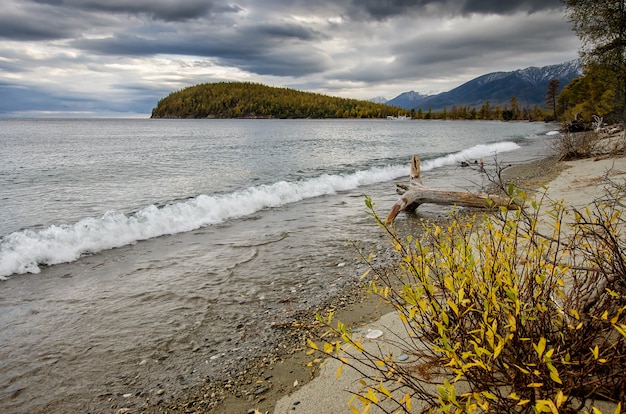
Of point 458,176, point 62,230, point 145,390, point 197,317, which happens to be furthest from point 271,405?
point 458,176

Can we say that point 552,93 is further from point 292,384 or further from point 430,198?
point 292,384

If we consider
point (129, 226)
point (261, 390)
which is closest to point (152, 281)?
point (129, 226)

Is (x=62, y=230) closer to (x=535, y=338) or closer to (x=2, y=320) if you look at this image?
(x=2, y=320)

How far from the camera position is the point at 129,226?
1102cm

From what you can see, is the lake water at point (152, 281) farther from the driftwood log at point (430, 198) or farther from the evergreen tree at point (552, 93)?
the evergreen tree at point (552, 93)

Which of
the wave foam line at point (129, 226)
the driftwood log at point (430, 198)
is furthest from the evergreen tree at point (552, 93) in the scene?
the driftwood log at point (430, 198)

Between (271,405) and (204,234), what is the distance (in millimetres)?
7925

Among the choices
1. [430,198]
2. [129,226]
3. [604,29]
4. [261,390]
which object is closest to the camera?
[261,390]

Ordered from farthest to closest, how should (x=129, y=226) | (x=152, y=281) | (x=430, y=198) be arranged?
(x=430, y=198) → (x=129, y=226) → (x=152, y=281)

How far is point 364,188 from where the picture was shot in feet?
63.2

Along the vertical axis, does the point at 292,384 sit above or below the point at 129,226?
below

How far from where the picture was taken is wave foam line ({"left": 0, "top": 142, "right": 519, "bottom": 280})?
884 centimetres

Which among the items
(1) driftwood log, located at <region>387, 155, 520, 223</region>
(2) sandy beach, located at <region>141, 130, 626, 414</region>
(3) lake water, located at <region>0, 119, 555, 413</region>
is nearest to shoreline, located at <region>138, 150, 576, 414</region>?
(2) sandy beach, located at <region>141, 130, 626, 414</region>

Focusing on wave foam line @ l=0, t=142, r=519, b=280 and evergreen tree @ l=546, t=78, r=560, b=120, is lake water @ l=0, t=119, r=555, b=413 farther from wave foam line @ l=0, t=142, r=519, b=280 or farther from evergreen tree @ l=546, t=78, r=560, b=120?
evergreen tree @ l=546, t=78, r=560, b=120
